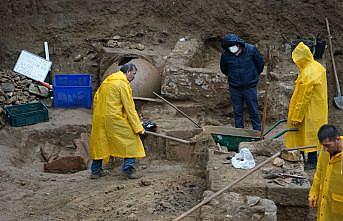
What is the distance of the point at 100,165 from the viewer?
31.0ft

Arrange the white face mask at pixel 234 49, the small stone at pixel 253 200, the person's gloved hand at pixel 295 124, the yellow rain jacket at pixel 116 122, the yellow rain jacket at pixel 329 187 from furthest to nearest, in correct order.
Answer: the white face mask at pixel 234 49 → the person's gloved hand at pixel 295 124 → the yellow rain jacket at pixel 116 122 → the small stone at pixel 253 200 → the yellow rain jacket at pixel 329 187

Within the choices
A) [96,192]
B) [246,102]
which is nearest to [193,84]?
[246,102]

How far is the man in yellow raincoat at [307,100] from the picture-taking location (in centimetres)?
908

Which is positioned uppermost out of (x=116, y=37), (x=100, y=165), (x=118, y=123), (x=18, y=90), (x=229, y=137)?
(x=116, y=37)

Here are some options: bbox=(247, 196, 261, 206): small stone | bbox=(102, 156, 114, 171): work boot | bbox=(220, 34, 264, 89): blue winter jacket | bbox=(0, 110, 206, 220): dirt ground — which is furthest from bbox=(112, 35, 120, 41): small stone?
bbox=(247, 196, 261, 206): small stone

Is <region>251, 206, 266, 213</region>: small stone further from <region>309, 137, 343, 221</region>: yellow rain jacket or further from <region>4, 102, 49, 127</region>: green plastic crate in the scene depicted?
<region>4, 102, 49, 127</region>: green plastic crate

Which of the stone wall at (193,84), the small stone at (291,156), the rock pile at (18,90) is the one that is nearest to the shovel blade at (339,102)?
the stone wall at (193,84)

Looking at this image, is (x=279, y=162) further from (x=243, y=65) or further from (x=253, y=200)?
(x=243, y=65)

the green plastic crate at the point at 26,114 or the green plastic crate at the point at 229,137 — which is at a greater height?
the green plastic crate at the point at 26,114

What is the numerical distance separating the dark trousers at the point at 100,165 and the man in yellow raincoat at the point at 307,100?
2172 millimetres

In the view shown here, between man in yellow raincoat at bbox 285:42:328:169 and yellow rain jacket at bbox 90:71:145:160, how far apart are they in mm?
2113

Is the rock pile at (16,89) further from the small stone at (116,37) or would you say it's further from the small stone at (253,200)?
the small stone at (253,200)

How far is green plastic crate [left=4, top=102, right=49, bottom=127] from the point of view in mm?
11430

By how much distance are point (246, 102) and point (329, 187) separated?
4338 millimetres
